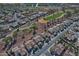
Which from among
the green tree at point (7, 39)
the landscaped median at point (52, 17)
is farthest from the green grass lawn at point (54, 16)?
the green tree at point (7, 39)

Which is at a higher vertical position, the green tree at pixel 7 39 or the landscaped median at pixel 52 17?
the landscaped median at pixel 52 17

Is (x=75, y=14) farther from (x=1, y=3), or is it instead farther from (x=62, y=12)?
(x=1, y=3)

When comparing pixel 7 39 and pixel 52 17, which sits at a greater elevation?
pixel 52 17

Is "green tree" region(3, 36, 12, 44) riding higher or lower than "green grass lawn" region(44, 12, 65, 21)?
lower

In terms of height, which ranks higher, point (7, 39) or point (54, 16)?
point (54, 16)

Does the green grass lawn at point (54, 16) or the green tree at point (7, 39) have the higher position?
the green grass lawn at point (54, 16)

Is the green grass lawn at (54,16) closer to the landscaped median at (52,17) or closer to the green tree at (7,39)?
the landscaped median at (52,17)

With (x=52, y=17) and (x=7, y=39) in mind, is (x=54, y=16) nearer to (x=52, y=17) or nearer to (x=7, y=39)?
(x=52, y=17)

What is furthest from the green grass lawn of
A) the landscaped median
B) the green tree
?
the green tree

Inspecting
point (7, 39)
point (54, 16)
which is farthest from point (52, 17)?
point (7, 39)

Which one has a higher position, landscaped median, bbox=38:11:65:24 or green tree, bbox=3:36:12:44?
landscaped median, bbox=38:11:65:24

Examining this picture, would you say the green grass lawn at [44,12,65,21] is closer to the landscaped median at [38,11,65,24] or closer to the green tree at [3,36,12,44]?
the landscaped median at [38,11,65,24]
